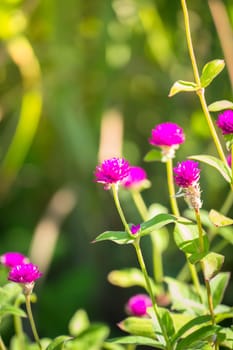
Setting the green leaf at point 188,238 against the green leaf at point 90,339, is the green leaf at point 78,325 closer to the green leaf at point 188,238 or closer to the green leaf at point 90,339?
the green leaf at point 90,339

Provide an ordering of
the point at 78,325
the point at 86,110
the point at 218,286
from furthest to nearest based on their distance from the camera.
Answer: the point at 86,110 → the point at 78,325 → the point at 218,286

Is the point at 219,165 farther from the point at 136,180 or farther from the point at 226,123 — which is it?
the point at 136,180

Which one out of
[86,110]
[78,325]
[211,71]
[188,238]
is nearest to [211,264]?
[188,238]

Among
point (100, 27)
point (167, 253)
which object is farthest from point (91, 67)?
point (167, 253)

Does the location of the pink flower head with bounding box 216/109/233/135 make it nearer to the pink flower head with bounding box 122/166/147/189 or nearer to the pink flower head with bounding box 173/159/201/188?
the pink flower head with bounding box 173/159/201/188

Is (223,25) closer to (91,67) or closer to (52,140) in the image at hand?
(91,67)
